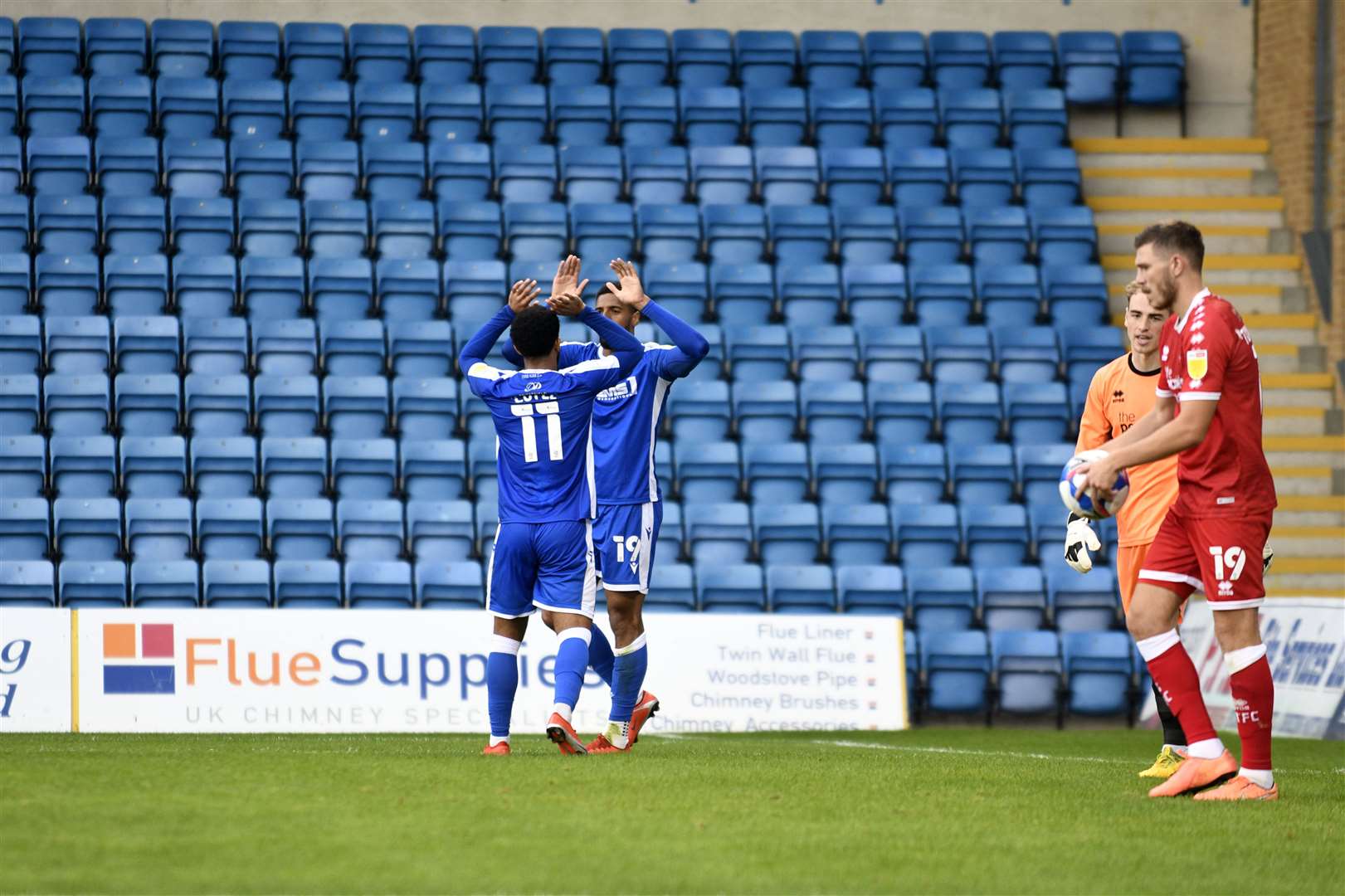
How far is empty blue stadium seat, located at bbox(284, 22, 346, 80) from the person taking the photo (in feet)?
62.5

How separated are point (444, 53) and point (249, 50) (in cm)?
222

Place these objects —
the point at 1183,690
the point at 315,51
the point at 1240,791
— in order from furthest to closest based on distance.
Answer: the point at 315,51
the point at 1183,690
the point at 1240,791

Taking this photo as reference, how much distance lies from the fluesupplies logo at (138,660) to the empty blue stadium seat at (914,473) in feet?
22.8

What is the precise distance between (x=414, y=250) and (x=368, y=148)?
5.28ft

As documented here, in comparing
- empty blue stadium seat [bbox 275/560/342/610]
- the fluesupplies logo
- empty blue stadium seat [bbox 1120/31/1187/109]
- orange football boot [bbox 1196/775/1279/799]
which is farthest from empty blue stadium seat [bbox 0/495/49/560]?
empty blue stadium seat [bbox 1120/31/1187/109]

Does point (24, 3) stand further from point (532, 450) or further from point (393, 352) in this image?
point (532, 450)

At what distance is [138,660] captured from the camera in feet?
40.4

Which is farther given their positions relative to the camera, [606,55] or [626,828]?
[606,55]

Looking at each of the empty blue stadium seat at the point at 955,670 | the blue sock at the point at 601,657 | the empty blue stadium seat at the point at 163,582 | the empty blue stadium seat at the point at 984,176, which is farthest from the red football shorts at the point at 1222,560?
the empty blue stadium seat at the point at 984,176

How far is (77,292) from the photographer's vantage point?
16484 millimetres

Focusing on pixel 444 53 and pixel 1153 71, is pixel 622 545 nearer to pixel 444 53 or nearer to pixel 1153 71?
pixel 444 53

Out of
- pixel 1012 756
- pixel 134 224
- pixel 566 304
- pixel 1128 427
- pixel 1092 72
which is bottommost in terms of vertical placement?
pixel 1012 756

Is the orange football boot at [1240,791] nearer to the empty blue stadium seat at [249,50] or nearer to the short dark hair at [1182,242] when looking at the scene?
the short dark hair at [1182,242]

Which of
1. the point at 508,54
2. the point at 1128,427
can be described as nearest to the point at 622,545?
the point at 1128,427
